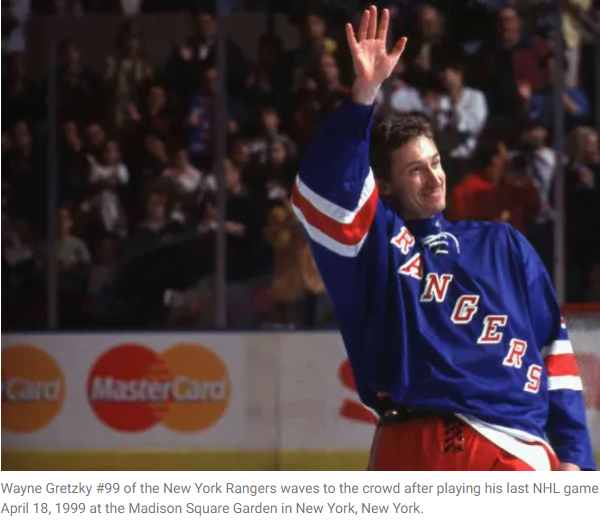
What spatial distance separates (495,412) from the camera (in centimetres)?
298

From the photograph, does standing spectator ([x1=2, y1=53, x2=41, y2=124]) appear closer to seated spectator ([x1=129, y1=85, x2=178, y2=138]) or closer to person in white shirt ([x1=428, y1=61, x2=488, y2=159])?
seated spectator ([x1=129, y1=85, x2=178, y2=138])

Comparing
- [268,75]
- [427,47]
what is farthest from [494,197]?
[268,75]

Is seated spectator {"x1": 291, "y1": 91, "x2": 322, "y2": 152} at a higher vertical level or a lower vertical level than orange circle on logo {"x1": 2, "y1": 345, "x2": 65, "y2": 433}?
higher

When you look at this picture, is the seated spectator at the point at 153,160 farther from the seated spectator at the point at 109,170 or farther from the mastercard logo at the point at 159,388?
the mastercard logo at the point at 159,388

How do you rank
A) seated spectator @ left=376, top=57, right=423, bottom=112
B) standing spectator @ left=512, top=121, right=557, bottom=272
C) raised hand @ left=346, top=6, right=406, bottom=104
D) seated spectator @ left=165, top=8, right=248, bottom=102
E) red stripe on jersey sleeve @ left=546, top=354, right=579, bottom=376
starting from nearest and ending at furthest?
raised hand @ left=346, top=6, right=406, bottom=104 → red stripe on jersey sleeve @ left=546, top=354, right=579, bottom=376 → standing spectator @ left=512, top=121, right=557, bottom=272 → seated spectator @ left=376, top=57, right=423, bottom=112 → seated spectator @ left=165, top=8, right=248, bottom=102

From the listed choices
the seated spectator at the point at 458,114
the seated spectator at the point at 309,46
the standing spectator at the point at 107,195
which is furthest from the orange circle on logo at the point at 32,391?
the seated spectator at the point at 458,114

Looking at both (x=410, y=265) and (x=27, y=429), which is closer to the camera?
(x=410, y=265)

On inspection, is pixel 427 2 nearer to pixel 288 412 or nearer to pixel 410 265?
pixel 288 412

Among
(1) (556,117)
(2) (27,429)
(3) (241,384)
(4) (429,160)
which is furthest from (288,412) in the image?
(4) (429,160)

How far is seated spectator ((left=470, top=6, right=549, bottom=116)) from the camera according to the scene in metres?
6.05

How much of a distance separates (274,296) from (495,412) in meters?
3.12

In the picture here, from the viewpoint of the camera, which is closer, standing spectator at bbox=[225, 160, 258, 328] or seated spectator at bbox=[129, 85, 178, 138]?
standing spectator at bbox=[225, 160, 258, 328]

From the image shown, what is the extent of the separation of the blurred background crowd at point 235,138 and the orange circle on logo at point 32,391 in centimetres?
17
